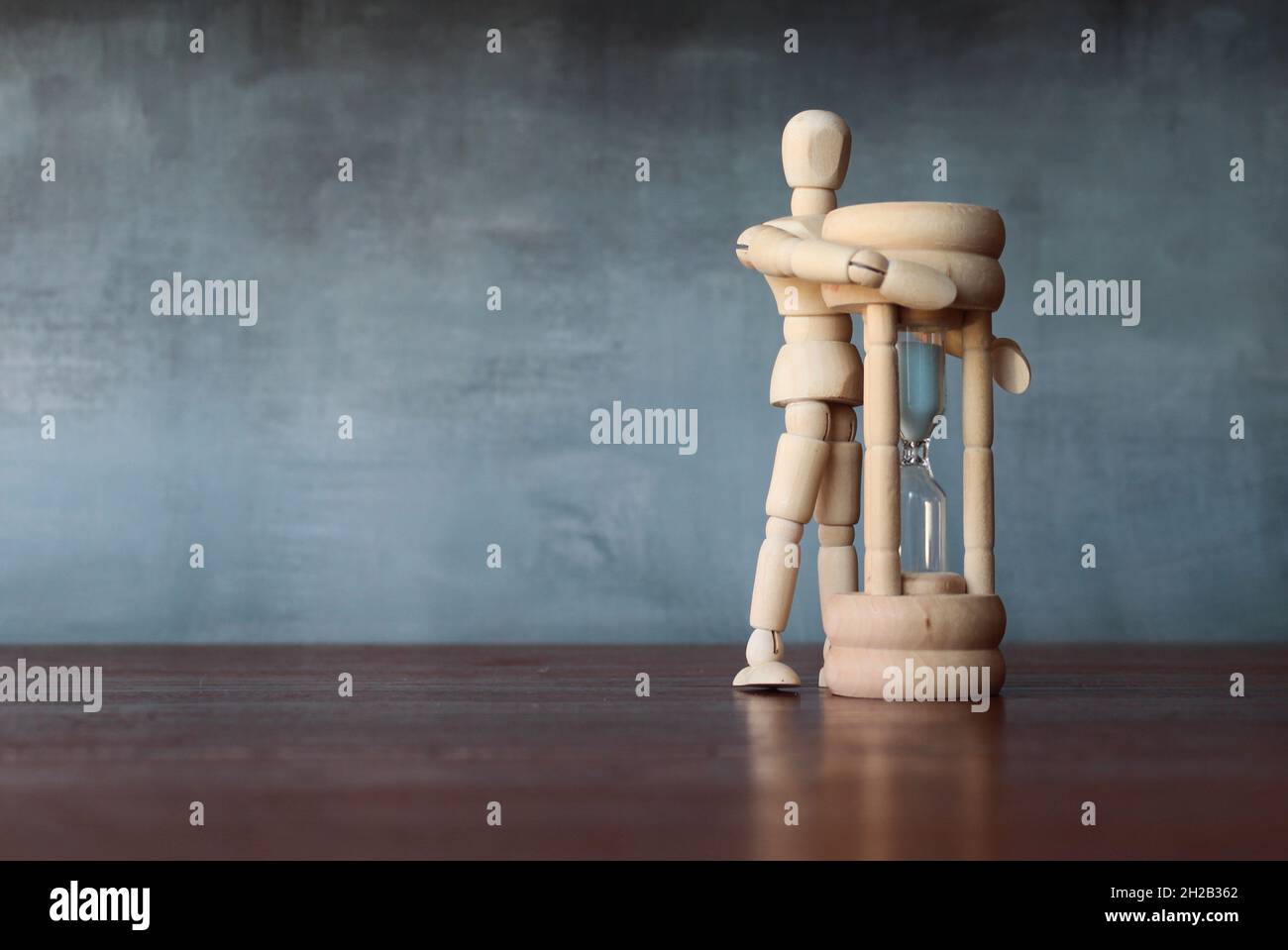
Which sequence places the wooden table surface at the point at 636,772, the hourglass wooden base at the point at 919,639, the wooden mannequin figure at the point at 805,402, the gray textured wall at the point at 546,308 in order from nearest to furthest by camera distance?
the wooden table surface at the point at 636,772, the hourglass wooden base at the point at 919,639, the wooden mannequin figure at the point at 805,402, the gray textured wall at the point at 546,308

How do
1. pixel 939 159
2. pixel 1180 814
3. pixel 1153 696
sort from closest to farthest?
pixel 1180 814
pixel 1153 696
pixel 939 159

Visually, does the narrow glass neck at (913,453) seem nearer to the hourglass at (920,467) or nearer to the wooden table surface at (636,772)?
the hourglass at (920,467)

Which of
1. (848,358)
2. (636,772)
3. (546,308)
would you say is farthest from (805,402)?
(546,308)

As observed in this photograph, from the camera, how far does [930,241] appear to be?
1296 millimetres

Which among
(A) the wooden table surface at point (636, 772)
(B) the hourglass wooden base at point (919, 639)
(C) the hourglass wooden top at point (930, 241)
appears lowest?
(A) the wooden table surface at point (636, 772)

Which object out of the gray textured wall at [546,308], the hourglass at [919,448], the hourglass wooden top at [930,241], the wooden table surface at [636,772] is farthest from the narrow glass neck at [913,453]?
the gray textured wall at [546,308]

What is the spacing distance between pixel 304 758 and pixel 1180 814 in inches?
18.7

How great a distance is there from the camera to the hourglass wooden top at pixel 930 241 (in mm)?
1289

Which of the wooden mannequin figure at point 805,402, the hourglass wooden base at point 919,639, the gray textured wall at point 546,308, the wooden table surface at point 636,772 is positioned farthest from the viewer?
the gray textured wall at point 546,308

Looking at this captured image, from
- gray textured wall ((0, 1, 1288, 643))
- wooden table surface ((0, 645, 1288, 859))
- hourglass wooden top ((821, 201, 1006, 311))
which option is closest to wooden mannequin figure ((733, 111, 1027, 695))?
hourglass wooden top ((821, 201, 1006, 311))

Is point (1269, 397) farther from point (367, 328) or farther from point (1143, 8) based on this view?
point (367, 328)

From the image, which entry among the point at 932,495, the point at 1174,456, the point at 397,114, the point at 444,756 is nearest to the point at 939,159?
the point at 1174,456

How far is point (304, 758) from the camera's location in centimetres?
84

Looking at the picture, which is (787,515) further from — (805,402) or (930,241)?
(930,241)
